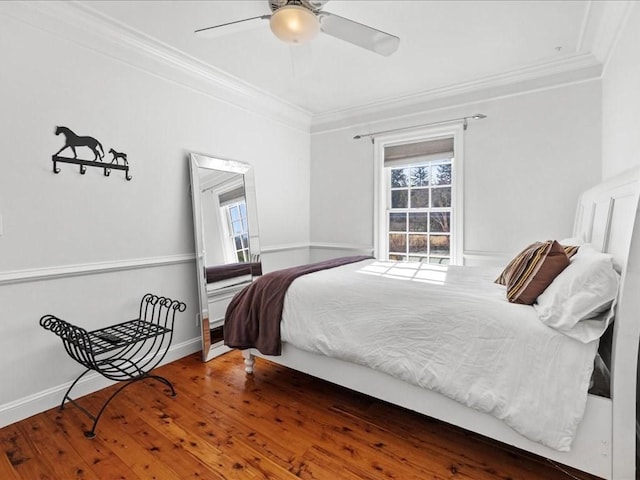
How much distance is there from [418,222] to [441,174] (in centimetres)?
59

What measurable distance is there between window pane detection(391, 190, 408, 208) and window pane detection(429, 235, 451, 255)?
0.52m

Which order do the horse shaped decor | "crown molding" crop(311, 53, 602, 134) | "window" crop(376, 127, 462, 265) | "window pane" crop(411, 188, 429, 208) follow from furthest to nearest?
"window pane" crop(411, 188, 429, 208)
"window" crop(376, 127, 462, 265)
"crown molding" crop(311, 53, 602, 134)
the horse shaped decor

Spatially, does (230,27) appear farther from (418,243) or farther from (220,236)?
(418,243)

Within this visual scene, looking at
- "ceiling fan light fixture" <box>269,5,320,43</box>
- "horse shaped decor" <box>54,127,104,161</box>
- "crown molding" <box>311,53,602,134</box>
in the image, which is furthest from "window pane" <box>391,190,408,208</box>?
"horse shaped decor" <box>54,127,104,161</box>

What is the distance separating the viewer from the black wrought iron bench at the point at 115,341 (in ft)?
6.48

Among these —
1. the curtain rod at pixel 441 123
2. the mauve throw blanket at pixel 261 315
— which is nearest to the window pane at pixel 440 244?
the curtain rod at pixel 441 123

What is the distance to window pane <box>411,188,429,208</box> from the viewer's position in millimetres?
3869

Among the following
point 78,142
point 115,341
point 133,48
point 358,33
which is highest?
point 133,48

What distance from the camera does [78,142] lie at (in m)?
2.27

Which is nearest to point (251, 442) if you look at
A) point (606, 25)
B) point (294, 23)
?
point (294, 23)

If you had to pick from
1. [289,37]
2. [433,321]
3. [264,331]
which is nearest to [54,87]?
[289,37]

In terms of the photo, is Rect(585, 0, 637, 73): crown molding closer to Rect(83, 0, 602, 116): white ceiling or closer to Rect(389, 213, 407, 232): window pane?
Rect(83, 0, 602, 116): white ceiling

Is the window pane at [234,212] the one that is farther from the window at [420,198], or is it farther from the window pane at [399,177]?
the window pane at [399,177]

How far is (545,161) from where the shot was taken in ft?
10.1
